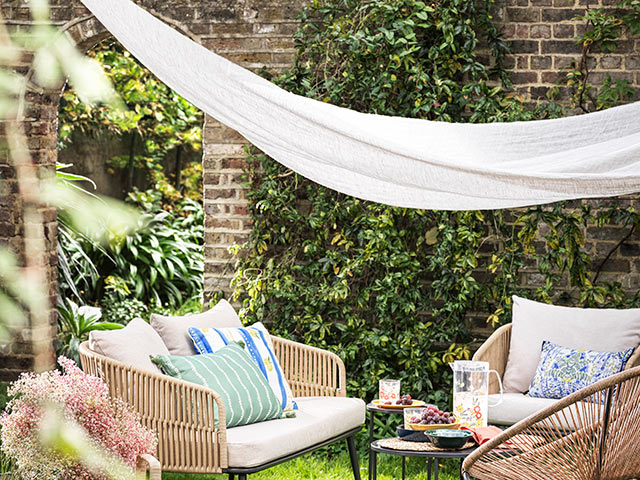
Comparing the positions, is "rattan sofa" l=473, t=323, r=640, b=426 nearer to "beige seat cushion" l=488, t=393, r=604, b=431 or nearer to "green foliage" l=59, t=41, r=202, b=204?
"beige seat cushion" l=488, t=393, r=604, b=431

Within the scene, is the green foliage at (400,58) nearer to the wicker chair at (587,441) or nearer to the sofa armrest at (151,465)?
the wicker chair at (587,441)

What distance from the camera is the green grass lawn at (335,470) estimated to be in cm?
381

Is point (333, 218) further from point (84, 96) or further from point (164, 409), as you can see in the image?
point (84, 96)

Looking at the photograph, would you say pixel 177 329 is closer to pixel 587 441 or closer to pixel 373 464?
pixel 373 464

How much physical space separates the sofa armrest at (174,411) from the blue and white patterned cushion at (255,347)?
40 cm

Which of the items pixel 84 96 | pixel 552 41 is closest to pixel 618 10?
pixel 552 41

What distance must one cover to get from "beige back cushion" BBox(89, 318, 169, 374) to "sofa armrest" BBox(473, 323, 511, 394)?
4.74 ft

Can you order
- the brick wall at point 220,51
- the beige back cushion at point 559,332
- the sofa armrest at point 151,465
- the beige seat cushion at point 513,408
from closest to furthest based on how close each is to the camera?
the sofa armrest at point 151,465 → the beige seat cushion at point 513,408 → the beige back cushion at point 559,332 → the brick wall at point 220,51

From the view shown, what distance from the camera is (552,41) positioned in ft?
14.1

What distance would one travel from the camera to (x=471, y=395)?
2947 mm

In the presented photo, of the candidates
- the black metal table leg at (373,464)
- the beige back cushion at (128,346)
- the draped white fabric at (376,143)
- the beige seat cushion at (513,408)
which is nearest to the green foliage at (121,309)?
the beige back cushion at (128,346)

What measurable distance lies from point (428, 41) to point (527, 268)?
1296 millimetres

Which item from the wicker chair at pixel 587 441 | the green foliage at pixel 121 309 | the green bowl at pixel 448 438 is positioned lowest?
the green foliage at pixel 121 309

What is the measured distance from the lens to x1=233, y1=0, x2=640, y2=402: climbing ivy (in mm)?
4176
